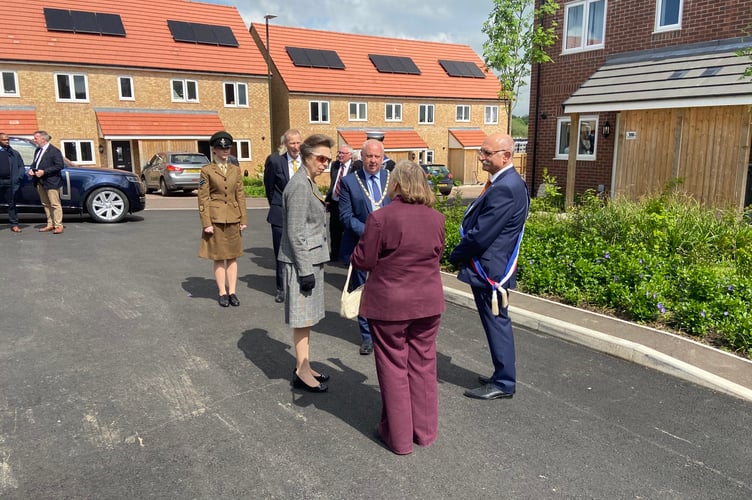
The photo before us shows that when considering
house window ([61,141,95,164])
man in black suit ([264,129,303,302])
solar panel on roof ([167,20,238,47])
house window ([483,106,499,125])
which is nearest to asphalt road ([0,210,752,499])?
man in black suit ([264,129,303,302])

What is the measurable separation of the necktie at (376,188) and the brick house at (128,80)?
26.0m

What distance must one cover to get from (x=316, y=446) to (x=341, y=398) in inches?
28.3

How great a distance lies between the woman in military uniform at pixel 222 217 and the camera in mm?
6328

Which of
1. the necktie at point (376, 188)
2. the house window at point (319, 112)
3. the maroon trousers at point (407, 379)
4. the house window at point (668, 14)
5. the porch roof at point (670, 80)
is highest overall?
the house window at point (668, 14)

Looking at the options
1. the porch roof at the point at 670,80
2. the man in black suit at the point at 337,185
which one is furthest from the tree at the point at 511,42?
the man in black suit at the point at 337,185

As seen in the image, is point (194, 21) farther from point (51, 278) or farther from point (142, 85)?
point (51, 278)

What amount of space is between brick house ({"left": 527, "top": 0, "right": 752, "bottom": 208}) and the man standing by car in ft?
39.1

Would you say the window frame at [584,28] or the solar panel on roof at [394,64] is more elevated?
the solar panel on roof at [394,64]

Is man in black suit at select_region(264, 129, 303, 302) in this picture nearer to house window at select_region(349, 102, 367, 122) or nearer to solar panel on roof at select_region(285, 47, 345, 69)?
house window at select_region(349, 102, 367, 122)

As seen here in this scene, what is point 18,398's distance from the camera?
4.01 m

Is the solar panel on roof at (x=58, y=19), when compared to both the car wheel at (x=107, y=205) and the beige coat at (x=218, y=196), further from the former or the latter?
the beige coat at (x=218, y=196)

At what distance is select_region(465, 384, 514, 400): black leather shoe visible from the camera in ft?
13.6

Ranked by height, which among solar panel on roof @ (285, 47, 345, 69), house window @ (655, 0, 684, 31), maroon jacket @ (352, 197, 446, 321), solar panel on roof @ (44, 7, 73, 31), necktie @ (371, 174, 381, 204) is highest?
solar panel on roof @ (44, 7, 73, 31)

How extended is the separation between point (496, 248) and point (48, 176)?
9.70 m
